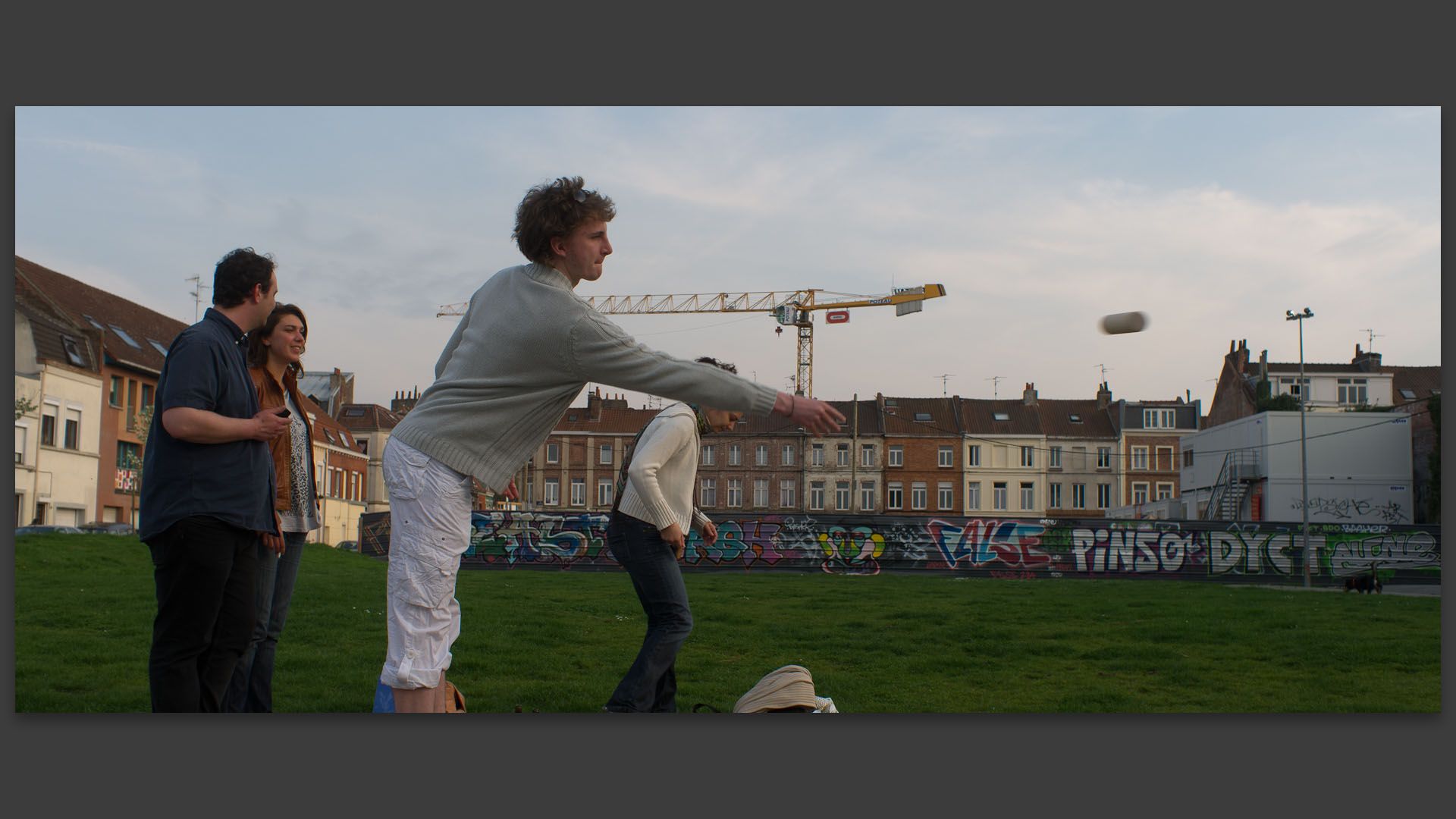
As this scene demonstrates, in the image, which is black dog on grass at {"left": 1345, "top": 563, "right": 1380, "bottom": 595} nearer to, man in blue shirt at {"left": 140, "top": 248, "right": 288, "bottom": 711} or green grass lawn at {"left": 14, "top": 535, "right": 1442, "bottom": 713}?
green grass lawn at {"left": 14, "top": 535, "right": 1442, "bottom": 713}

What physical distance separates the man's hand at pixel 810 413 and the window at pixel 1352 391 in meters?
69.3

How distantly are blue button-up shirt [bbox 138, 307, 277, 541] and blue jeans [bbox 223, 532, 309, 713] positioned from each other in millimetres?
420

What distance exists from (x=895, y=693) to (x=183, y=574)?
3.95 metres

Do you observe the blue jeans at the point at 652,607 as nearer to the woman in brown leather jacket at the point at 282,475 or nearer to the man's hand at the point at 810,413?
the woman in brown leather jacket at the point at 282,475

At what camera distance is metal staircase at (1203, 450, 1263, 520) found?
177 ft

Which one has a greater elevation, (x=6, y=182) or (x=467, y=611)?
(x=6, y=182)

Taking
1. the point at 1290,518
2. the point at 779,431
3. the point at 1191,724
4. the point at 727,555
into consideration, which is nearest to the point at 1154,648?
the point at 1191,724

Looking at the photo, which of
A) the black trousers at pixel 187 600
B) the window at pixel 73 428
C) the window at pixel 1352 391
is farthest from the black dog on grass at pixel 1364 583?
the window at pixel 1352 391

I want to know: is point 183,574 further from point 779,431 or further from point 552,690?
point 779,431

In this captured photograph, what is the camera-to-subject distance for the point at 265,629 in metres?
5.10

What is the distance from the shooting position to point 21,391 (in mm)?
33750

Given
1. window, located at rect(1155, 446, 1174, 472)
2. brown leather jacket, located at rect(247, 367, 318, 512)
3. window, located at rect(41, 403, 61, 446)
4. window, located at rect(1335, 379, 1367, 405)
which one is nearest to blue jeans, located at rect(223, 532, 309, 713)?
brown leather jacket, located at rect(247, 367, 318, 512)

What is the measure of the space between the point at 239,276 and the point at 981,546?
3686 centimetres

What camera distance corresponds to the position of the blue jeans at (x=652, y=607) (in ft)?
17.7
